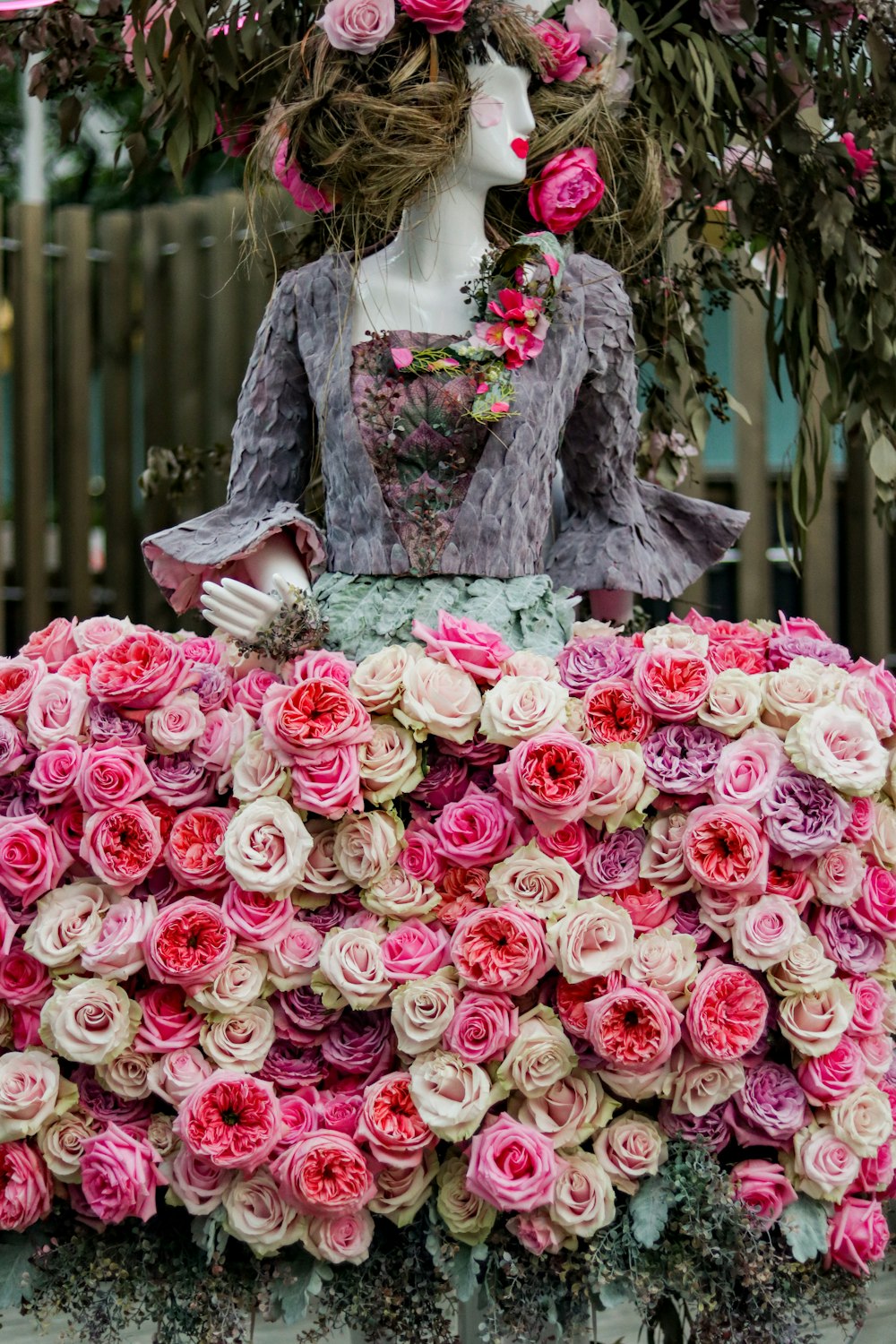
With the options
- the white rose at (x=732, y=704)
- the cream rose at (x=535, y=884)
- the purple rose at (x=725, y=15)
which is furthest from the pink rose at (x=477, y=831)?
the purple rose at (x=725, y=15)

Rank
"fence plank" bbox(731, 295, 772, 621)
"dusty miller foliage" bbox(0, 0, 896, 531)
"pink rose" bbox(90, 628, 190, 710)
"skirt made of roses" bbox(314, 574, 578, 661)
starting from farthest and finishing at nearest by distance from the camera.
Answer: "fence plank" bbox(731, 295, 772, 621) → "dusty miller foliage" bbox(0, 0, 896, 531) → "skirt made of roses" bbox(314, 574, 578, 661) → "pink rose" bbox(90, 628, 190, 710)

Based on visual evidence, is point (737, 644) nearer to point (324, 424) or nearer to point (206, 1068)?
point (324, 424)

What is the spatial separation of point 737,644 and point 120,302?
3464mm

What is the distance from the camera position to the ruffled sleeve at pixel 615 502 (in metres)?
1.80

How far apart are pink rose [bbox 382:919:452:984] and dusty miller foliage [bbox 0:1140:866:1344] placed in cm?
23

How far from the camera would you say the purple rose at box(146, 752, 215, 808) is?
59.1 inches

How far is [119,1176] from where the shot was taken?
136 cm

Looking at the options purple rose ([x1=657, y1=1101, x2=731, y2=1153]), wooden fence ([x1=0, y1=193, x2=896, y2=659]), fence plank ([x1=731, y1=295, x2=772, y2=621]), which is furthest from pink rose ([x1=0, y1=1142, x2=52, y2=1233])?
wooden fence ([x1=0, y1=193, x2=896, y2=659])

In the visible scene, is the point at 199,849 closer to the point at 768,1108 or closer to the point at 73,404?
the point at 768,1108

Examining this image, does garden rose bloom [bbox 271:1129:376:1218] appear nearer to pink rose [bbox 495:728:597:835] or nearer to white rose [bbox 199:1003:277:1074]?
white rose [bbox 199:1003:277:1074]

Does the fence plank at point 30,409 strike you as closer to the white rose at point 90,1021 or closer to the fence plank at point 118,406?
the fence plank at point 118,406

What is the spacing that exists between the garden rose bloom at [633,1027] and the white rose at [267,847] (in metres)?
0.31

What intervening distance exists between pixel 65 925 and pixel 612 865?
54 centimetres

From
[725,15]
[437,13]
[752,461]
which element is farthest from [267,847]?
[752,461]
